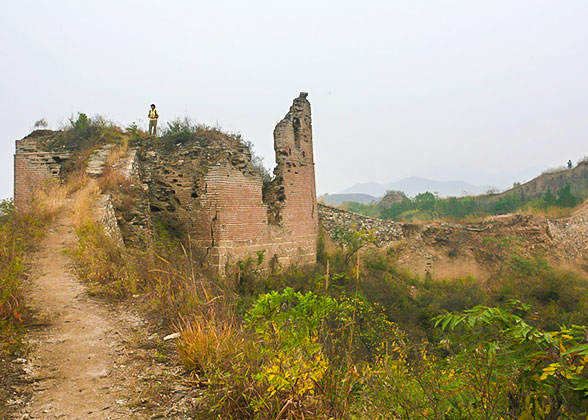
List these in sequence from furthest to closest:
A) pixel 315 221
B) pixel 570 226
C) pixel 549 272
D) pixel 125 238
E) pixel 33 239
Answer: pixel 570 226, pixel 549 272, pixel 315 221, pixel 125 238, pixel 33 239

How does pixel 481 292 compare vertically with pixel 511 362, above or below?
below

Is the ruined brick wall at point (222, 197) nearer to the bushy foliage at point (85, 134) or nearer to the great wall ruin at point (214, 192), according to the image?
the great wall ruin at point (214, 192)

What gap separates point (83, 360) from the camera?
11.2 ft

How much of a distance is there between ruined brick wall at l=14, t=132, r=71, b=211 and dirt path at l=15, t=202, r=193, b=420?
18.0 ft

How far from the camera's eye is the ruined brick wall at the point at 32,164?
9.67 m

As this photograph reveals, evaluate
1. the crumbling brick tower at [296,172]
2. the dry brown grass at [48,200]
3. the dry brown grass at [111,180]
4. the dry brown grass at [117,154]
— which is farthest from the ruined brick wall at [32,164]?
the crumbling brick tower at [296,172]

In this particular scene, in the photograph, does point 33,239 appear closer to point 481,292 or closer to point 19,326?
point 19,326

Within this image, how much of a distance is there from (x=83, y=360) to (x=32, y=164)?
331 inches

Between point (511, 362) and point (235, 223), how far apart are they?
7.81 m

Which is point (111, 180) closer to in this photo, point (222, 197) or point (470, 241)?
point (222, 197)

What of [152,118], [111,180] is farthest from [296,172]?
[111,180]

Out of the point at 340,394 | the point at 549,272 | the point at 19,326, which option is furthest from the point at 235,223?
the point at 549,272

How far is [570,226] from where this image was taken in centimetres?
1986

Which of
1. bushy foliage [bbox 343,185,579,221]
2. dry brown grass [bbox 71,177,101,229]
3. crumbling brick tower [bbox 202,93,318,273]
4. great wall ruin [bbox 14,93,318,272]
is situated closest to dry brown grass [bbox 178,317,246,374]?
dry brown grass [bbox 71,177,101,229]
